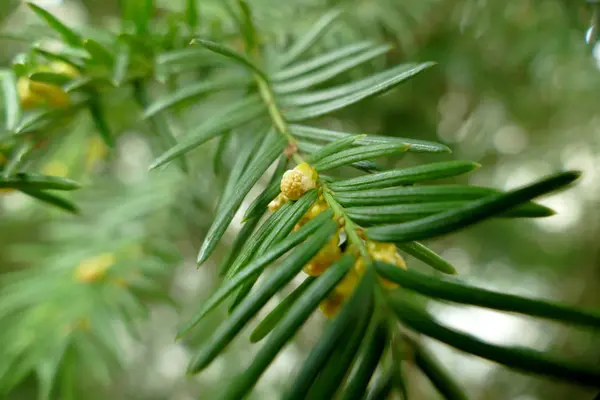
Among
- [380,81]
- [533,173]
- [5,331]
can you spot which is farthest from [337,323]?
[533,173]

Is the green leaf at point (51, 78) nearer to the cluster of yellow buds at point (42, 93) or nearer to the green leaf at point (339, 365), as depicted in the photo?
the cluster of yellow buds at point (42, 93)

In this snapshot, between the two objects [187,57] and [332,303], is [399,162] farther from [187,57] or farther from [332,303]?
[332,303]

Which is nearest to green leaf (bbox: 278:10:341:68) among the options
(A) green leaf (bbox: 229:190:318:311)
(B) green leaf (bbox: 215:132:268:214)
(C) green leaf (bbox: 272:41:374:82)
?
(C) green leaf (bbox: 272:41:374:82)

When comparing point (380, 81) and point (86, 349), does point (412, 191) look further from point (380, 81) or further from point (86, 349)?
point (86, 349)

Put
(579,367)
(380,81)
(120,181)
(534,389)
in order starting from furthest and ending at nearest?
(534,389), (120,181), (380,81), (579,367)

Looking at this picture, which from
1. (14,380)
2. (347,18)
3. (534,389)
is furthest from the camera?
(534,389)

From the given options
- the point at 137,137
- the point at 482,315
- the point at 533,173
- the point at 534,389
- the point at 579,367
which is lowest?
the point at 534,389
